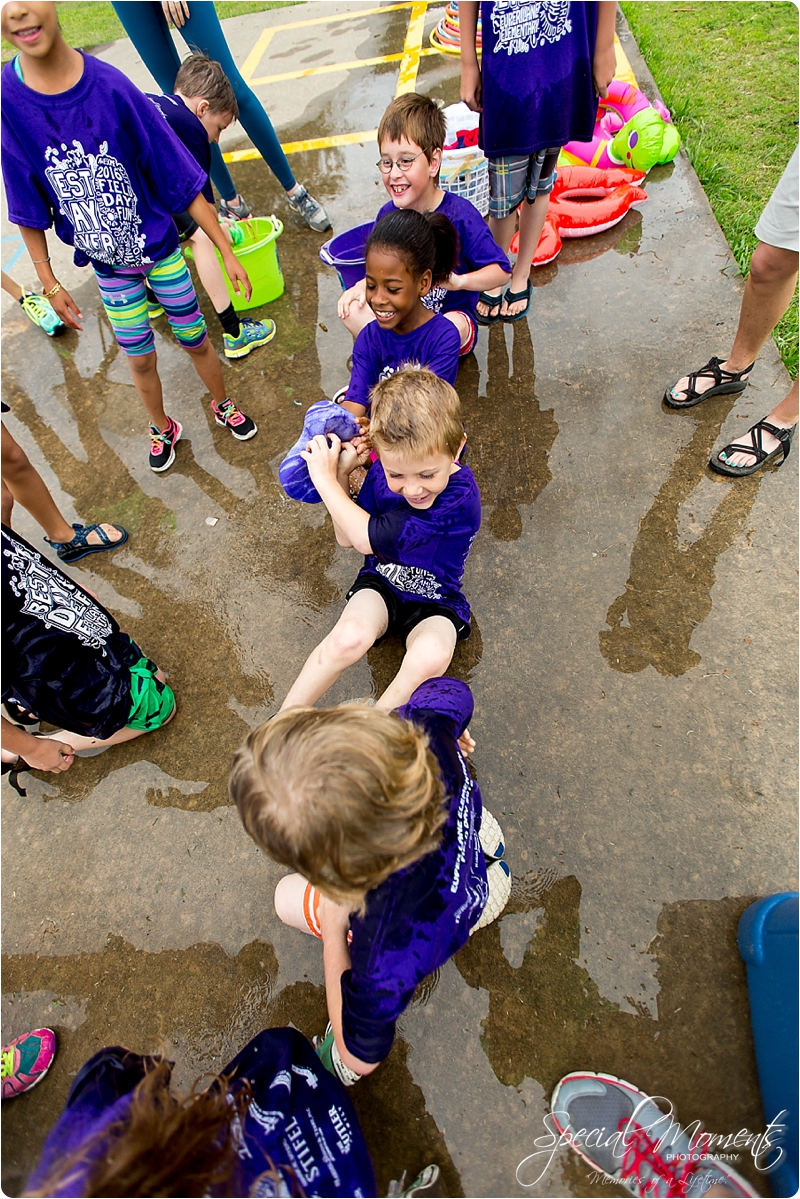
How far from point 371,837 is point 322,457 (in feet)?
4.29

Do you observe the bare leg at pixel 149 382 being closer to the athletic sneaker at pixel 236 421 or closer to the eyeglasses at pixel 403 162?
the athletic sneaker at pixel 236 421

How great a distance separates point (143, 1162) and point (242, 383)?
10.8 ft

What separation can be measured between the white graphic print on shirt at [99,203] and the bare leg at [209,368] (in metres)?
0.46

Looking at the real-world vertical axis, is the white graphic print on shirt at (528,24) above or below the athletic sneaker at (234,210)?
above

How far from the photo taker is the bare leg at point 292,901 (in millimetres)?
1794

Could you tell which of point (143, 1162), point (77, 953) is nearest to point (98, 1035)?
point (77, 953)

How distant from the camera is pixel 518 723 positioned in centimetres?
223

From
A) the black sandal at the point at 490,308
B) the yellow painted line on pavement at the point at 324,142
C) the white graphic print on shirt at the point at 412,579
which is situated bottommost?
the white graphic print on shirt at the point at 412,579

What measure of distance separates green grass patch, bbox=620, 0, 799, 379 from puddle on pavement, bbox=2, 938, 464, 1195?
10.7ft

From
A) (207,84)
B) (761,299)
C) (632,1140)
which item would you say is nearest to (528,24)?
(761,299)

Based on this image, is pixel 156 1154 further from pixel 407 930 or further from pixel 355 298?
pixel 355 298

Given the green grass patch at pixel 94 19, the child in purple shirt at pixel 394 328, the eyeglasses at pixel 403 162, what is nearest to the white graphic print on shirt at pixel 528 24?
the eyeglasses at pixel 403 162

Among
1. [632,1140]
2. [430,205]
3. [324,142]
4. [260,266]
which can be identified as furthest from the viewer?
[324,142]

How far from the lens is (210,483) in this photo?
3.13 meters
